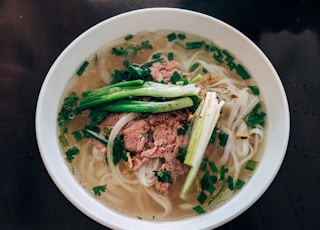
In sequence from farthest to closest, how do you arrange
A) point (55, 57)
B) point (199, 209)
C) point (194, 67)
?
point (55, 57)
point (194, 67)
point (199, 209)

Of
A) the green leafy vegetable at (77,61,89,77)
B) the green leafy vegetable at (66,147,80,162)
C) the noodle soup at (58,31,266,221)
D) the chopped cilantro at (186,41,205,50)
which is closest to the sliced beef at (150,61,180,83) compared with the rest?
the noodle soup at (58,31,266,221)

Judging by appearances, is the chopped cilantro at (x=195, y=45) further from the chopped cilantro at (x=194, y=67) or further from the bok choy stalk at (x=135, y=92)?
the bok choy stalk at (x=135, y=92)

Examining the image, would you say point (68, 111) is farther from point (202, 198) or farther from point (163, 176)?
point (202, 198)

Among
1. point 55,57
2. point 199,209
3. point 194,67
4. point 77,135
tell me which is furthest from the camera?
point 55,57

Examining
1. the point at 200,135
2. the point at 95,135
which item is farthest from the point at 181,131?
the point at 95,135
